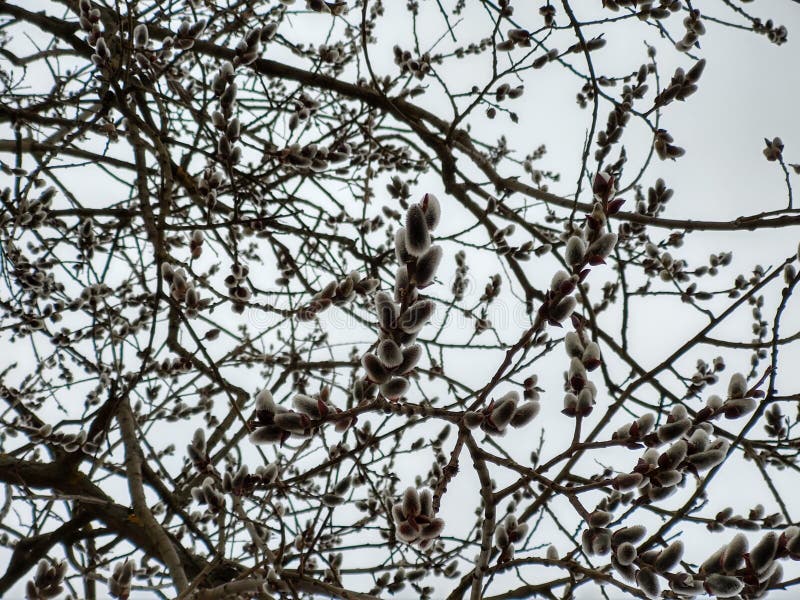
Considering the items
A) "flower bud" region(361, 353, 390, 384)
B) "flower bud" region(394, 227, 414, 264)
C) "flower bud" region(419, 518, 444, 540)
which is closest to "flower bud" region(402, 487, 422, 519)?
"flower bud" region(419, 518, 444, 540)

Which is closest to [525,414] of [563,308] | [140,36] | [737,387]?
[563,308]

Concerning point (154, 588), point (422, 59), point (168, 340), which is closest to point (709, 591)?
point (154, 588)

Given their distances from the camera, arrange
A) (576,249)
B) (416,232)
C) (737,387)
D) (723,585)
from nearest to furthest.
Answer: (416,232) → (723,585) → (576,249) → (737,387)

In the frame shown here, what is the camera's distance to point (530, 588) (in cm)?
150

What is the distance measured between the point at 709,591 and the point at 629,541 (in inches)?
6.6

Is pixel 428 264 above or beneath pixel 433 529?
above

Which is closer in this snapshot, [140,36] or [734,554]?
[734,554]

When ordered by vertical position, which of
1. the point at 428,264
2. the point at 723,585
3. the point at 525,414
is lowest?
the point at 723,585

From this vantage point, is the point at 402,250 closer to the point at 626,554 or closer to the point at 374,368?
the point at 374,368

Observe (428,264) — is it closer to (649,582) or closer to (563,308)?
(563,308)

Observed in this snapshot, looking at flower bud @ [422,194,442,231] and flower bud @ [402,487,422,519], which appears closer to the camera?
flower bud @ [422,194,442,231]

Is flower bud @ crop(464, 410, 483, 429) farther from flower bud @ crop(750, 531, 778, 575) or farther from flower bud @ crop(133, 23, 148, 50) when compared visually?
flower bud @ crop(133, 23, 148, 50)

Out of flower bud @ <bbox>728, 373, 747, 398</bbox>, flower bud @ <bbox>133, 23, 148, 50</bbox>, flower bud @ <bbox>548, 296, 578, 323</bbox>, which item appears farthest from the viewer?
flower bud @ <bbox>133, 23, 148, 50</bbox>

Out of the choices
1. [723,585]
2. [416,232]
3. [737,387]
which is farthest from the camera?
[737,387]
